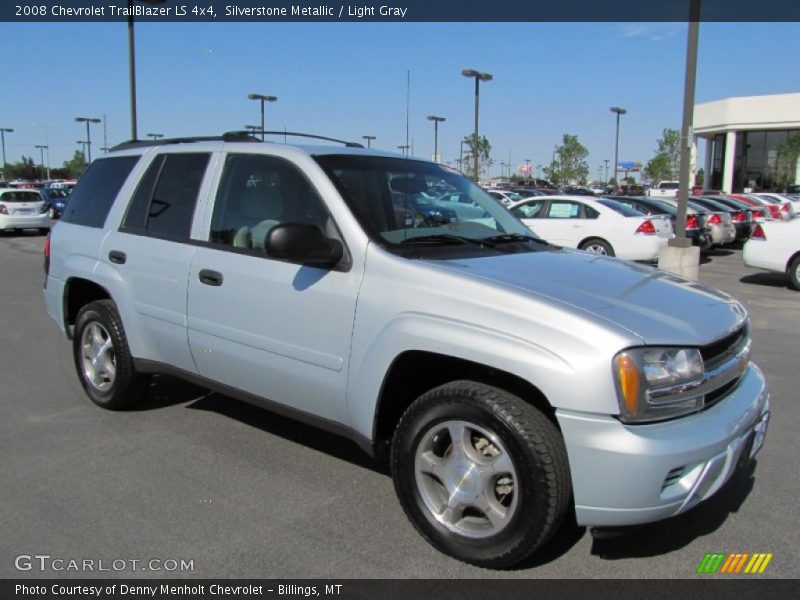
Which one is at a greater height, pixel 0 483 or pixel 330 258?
pixel 330 258

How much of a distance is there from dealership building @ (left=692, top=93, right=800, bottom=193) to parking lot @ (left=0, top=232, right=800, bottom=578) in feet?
173

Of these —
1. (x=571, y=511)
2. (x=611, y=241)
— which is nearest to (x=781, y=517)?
(x=571, y=511)

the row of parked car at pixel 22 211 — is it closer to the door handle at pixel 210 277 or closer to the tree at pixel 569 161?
the door handle at pixel 210 277

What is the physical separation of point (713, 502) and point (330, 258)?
2351 mm

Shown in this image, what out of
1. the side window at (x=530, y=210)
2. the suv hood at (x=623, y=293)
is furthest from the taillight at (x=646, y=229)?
the suv hood at (x=623, y=293)

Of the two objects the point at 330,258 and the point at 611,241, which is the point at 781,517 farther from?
the point at 611,241

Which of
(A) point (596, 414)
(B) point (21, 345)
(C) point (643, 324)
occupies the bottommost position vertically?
(B) point (21, 345)

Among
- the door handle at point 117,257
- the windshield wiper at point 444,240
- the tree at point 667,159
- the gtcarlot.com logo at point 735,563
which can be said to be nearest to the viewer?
the gtcarlot.com logo at point 735,563

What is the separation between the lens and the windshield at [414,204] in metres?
3.54

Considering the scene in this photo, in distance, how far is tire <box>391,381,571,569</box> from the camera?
2711 mm

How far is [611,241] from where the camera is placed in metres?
13.4

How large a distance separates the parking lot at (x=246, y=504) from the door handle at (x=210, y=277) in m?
1.07

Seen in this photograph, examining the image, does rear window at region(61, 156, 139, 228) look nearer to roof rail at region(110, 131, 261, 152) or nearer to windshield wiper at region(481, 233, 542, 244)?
roof rail at region(110, 131, 261, 152)
